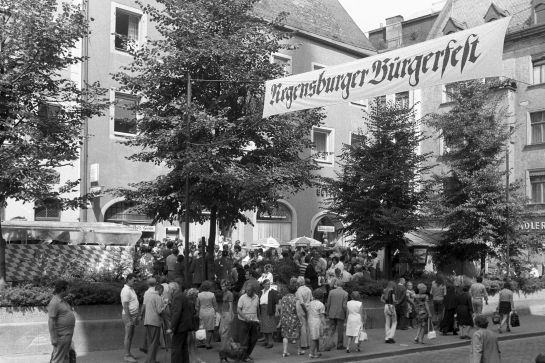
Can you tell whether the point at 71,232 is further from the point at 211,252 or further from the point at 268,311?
the point at 268,311

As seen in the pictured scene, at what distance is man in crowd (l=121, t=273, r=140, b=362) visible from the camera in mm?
13906

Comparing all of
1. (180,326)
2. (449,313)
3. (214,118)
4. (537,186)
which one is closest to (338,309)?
(180,326)

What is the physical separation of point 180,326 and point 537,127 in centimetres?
3461

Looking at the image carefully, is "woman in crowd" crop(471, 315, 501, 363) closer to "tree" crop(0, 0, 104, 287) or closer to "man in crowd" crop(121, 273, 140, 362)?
"man in crowd" crop(121, 273, 140, 362)

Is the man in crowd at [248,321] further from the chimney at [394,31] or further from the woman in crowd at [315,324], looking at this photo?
the chimney at [394,31]

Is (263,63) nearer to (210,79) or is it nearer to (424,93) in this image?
(210,79)

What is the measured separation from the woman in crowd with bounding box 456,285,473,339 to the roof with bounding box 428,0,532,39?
28.5 m

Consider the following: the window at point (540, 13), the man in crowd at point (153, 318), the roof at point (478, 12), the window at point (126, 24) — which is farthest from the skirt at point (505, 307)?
the roof at point (478, 12)

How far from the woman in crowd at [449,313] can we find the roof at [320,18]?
19494 millimetres

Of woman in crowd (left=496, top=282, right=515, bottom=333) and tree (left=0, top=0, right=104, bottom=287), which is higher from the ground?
tree (left=0, top=0, right=104, bottom=287)

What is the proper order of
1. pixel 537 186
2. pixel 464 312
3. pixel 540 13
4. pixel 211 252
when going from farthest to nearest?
pixel 540 13, pixel 537 186, pixel 211 252, pixel 464 312

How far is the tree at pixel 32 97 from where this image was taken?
14.8 metres

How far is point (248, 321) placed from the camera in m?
14.4

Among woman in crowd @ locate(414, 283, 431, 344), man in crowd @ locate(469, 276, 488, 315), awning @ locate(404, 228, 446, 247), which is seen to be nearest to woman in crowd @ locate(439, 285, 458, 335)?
man in crowd @ locate(469, 276, 488, 315)
